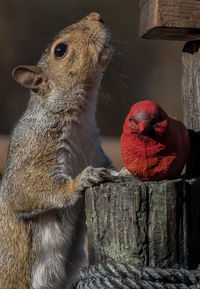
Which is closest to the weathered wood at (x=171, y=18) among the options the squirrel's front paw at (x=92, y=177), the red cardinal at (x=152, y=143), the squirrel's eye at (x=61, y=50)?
the red cardinal at (x=152, y=143)

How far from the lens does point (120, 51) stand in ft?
24.9

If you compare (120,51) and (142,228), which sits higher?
(120,51)

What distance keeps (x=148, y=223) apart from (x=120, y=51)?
199 inches

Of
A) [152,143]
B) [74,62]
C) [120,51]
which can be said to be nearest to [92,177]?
[152,143]

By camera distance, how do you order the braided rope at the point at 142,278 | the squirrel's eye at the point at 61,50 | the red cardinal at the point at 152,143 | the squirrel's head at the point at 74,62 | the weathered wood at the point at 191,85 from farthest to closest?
the squirrel's eye at the point at 61,50, the squirrel's head at the point at 74,62, the weathered wood at the point at 191,85, the red cardinal at the point at 152,143, the braided rope at the point at 142,278

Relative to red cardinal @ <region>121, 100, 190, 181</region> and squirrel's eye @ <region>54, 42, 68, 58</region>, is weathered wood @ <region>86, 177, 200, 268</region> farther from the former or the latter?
squirrel's eye @ <region>54, 42, 68, 58</region>

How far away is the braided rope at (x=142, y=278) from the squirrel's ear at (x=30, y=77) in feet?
4.83

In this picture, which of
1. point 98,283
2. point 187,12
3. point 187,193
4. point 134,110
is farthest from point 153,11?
point 98,283

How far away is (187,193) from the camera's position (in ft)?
9.10

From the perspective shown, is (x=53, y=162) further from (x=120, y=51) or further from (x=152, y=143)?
(x=120, y=51)

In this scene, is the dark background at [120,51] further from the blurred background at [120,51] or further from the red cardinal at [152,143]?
the red cardinal at [152,143]

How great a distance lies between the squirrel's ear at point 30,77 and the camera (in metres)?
3.91

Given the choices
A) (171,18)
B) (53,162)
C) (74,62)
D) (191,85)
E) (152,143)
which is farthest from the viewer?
(74,62)

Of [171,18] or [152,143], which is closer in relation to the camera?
[152,143]
